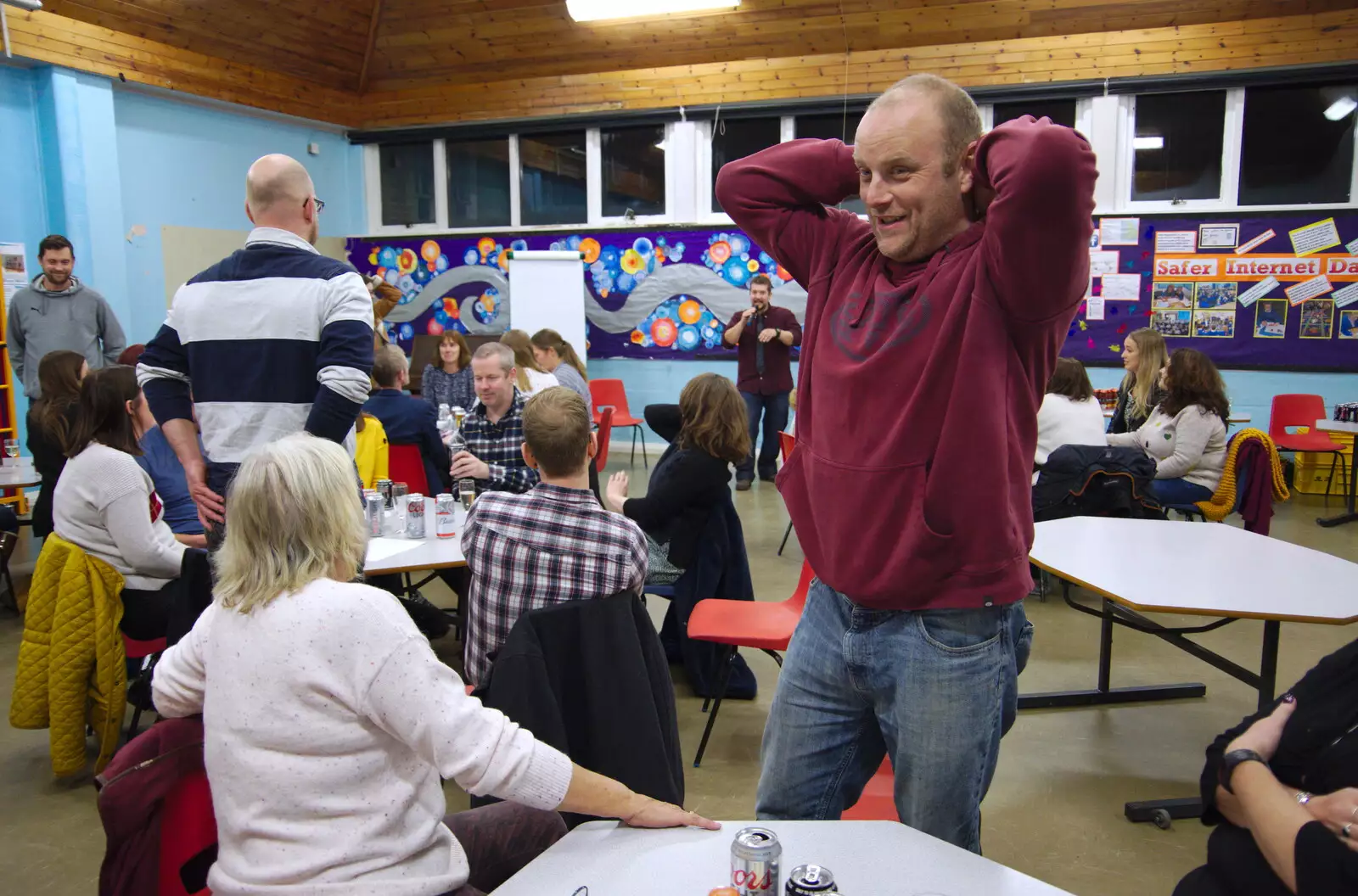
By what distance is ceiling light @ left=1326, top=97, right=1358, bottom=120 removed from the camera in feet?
23.8

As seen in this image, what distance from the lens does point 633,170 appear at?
9047mm

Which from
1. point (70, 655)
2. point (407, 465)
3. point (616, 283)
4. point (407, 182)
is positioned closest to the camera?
point (70, 655)

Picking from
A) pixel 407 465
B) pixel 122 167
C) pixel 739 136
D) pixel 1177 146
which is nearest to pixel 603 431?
pixel 407 465

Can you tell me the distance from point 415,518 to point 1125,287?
6.74 m

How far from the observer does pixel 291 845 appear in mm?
1195

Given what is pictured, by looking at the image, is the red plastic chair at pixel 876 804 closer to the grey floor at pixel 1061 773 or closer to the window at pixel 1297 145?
the grey floor at pixel 1061 773

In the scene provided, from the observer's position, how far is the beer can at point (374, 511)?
2.99 metres

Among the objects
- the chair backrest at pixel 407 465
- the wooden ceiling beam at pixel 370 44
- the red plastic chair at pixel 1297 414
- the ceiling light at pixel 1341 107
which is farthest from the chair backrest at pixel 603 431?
the ceiling light at pixel 1341 107

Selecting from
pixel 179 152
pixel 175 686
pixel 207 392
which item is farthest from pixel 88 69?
pixel 175 686

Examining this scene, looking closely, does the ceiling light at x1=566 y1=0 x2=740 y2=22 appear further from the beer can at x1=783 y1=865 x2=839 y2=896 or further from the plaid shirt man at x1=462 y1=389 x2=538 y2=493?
the beer can at x1=783 y1=865 x2=839 y2=896

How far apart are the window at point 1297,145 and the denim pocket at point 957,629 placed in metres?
7.90

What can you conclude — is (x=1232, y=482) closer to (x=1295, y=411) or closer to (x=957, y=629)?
(x=1295, y=411)

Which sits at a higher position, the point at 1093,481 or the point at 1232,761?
the point at 1232,761

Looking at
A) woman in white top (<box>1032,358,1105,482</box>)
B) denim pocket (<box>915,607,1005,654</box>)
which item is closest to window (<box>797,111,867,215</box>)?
woman in white top (<box>1032,358,1105,482</box>)
